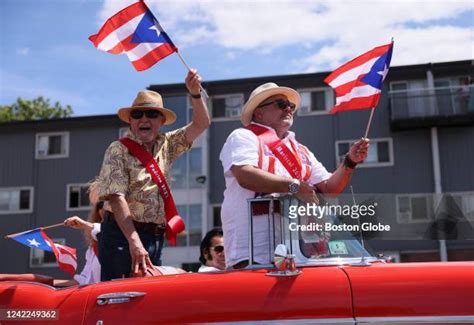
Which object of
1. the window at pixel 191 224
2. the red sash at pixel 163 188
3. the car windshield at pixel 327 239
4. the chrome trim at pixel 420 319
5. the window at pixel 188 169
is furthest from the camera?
the window at pixel 188 169

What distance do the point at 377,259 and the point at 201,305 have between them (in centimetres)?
101

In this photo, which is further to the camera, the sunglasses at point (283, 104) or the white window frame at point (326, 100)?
the white window frame at point (326, 100)

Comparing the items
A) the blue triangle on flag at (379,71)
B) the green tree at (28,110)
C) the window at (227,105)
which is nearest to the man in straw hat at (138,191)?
the blue triangle on flag at (379,71)

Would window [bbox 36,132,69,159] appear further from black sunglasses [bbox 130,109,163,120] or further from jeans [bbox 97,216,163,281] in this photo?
jeans [bbox 97,216,163,281]

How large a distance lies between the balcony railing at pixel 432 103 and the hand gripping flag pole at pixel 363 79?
21.8 m

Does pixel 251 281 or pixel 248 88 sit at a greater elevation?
pixel 248 88

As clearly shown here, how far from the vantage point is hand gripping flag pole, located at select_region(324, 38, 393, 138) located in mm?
4461

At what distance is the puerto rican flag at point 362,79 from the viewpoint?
446cm

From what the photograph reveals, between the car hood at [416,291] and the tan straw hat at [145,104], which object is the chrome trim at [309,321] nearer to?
the car hood at [416,291]

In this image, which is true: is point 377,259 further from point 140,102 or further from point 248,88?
point 248,88

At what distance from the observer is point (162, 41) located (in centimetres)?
429

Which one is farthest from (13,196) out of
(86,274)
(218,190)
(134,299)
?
(134,299)

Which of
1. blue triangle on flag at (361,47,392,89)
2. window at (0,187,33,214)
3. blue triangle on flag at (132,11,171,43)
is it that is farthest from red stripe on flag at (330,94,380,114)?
window at (0,187,33,214)

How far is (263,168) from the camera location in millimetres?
3607
